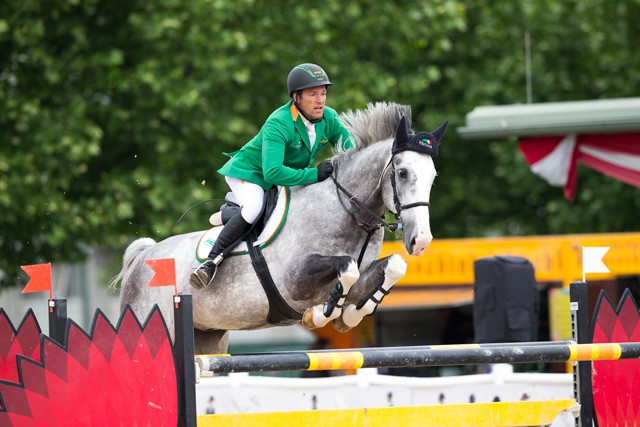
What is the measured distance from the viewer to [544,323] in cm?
1248

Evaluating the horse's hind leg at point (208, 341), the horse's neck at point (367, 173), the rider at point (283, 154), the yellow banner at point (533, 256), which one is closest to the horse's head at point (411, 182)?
the horse's neck at point (367, 173)

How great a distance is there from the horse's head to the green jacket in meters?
0.54

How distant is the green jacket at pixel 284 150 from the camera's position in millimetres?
5457

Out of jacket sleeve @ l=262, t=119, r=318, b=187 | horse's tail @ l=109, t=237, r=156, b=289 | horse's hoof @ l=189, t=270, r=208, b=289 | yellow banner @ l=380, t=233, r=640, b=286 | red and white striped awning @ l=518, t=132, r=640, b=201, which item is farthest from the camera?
yellow banner @ l=380, t=233, r=640, b=286

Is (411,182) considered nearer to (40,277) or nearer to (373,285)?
(373,285)

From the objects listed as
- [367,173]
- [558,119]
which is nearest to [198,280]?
[367,173]

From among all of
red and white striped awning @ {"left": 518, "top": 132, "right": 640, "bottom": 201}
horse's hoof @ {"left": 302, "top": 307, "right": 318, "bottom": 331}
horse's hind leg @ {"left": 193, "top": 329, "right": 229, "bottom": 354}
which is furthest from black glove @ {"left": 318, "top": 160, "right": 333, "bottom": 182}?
red and white striped awning @ {"left": 518, "top": 132, "right": 640, "bottom": 201}

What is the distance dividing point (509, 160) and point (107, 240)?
7.15 meters

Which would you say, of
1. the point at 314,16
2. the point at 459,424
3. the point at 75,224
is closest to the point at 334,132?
the point at 459,424

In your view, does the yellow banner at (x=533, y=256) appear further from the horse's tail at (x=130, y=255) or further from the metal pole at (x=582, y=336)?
the metal pole at (x=582, y=336)

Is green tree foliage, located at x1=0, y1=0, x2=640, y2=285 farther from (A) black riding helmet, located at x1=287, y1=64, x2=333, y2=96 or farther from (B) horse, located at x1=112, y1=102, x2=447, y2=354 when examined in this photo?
(A) black riding helmet, located at x1=287, y1=64, x2=333, y2=96

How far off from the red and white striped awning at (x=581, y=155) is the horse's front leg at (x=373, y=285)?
5.09 m

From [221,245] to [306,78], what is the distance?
97 centimetres

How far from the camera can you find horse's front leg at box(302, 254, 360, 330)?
5152mm
